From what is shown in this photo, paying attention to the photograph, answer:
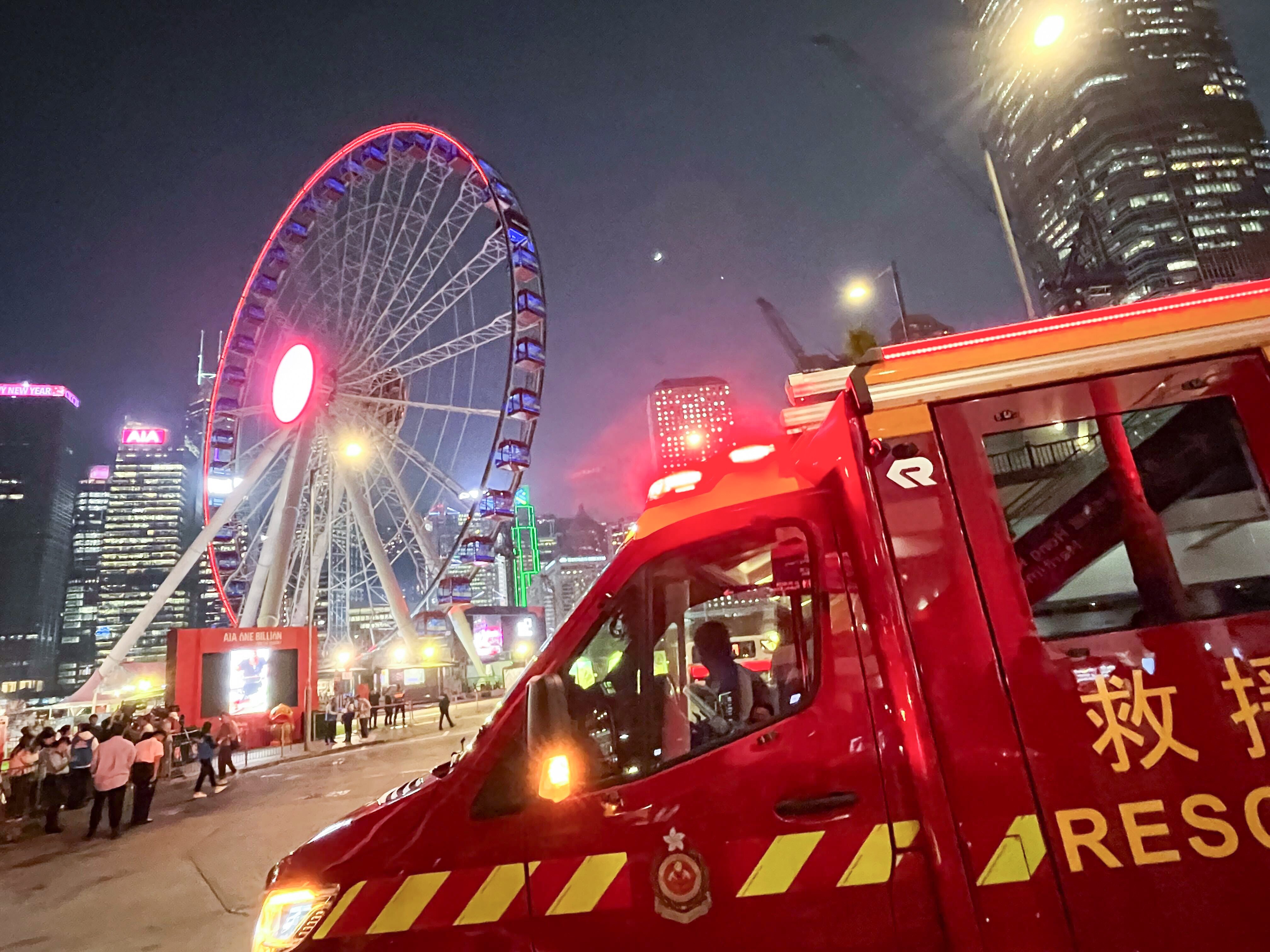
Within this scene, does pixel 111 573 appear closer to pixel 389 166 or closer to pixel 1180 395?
pixel 389 166

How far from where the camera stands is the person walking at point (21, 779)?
35.7 ft

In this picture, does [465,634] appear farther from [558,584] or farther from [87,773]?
[558,584]

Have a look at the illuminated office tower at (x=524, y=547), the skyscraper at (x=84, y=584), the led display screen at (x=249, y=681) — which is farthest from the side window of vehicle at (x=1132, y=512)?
the skyscraper at (x=84, y=584)

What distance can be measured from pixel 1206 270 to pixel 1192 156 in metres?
19.3


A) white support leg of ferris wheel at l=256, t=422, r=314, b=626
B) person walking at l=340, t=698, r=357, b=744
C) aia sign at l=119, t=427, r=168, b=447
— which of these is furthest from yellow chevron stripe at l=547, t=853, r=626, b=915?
aia sign at l=119, t=427, r=168, b=447

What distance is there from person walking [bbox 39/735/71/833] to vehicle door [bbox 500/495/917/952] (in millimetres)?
12191

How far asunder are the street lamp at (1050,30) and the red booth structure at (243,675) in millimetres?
21325

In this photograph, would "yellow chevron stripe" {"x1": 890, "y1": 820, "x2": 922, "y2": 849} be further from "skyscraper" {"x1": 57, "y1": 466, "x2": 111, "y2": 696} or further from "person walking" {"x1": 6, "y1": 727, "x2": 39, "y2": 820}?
"skyscraper" {"x1": 57, "y1": 466, "x2": 111, "y2": 696}

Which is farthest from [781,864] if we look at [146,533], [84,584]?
[146,533]

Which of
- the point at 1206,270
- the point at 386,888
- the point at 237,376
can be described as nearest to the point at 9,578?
the point at 237,376

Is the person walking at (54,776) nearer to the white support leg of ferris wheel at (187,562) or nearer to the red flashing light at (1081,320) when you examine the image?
the red flashing light at (1081,320)

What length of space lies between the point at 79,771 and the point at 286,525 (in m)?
14.6

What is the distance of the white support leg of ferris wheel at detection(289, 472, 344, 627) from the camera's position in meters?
25.8

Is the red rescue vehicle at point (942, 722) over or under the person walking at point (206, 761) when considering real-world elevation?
over
